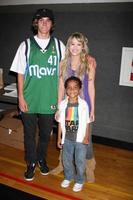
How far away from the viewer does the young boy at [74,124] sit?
219 centimetres

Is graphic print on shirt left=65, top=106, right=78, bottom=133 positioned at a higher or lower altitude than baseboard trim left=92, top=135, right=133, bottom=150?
higher

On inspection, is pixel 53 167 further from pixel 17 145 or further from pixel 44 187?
pixel 17 145

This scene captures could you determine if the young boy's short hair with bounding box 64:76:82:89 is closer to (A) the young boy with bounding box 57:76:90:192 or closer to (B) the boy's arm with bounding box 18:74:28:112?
(A) the young boy with bounding box 57:76:90:192

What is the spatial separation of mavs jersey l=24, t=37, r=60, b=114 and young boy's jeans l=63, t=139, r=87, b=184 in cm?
35

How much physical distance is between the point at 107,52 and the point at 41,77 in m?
1.06

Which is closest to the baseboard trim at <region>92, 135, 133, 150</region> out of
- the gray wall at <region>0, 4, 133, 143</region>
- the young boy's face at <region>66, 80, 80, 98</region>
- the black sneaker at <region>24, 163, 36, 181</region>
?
the gray wall at <region>0, 4, 133, 143</region>

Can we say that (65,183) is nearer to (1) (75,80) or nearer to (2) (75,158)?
(2) (75,158)

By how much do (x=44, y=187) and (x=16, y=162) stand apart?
567 millimetres

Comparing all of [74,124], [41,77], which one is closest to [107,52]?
[41,77]

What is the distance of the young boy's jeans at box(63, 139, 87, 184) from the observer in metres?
2.28

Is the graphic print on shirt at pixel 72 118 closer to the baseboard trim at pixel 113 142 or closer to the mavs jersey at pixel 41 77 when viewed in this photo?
the mavs jersey at pixel 41 77

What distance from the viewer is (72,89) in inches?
85.0

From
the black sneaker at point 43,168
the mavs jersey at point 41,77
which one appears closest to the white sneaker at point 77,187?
the black sneaker at point 43,168

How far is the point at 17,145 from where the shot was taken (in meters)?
3.21
